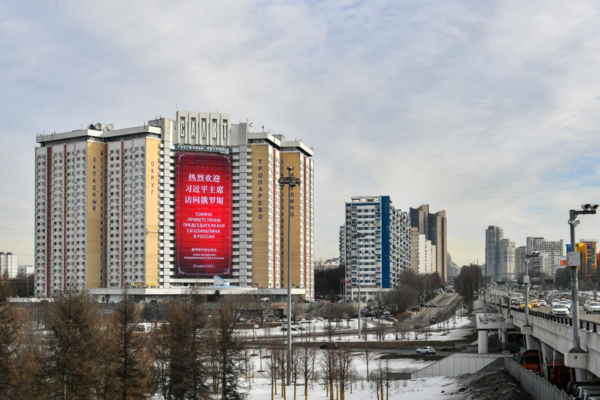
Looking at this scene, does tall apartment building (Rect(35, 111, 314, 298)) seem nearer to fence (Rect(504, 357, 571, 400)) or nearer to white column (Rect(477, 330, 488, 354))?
white column (Rect(477, 330, 488, 354))

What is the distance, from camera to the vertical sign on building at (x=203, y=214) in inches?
6791

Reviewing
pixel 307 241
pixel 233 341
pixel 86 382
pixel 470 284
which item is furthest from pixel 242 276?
pixel 86 382

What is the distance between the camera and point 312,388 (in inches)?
2709

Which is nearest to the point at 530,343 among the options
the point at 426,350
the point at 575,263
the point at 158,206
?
the point at 426,350

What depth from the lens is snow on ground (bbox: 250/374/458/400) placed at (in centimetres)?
6153

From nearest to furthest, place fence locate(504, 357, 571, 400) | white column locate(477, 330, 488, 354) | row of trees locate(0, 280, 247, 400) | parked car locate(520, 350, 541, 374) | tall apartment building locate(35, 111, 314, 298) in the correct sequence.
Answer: fence locate(504, 357, 571, 400), row of trees locate(0, 280, 247, 400), parked car locate(520, 350, 541, 374), white column locate(477, 330, 488, 354), tall apartment building locate(35, 111, 314, 298)

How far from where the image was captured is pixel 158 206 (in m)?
170

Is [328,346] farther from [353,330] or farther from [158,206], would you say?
[158,206]

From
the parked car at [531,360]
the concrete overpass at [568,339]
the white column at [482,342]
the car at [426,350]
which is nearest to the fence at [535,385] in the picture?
the parked car at [531,360]

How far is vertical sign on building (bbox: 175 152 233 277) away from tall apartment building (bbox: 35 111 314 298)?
252 millimetres

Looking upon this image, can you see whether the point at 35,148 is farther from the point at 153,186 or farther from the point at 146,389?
the point at 146,389

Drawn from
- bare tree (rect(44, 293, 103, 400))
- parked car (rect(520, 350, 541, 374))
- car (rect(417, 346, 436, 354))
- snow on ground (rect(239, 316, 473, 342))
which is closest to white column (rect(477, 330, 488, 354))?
car (rect(417, 346, 436, 354))

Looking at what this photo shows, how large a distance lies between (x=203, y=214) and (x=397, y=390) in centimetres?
11380

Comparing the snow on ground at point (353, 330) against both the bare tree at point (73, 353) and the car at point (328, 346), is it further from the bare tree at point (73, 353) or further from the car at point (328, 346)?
the bare tree at point (73, 353)
